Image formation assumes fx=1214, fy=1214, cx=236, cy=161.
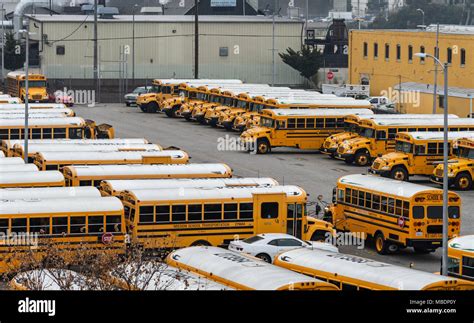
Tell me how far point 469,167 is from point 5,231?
24.0 m

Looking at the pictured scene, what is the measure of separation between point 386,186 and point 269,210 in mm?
4199

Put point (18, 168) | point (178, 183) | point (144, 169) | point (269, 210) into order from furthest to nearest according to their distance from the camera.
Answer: point (18, 168)
point (144, 169)
point (178, 183)
point (269, 210)

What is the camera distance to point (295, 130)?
61062 millimetres

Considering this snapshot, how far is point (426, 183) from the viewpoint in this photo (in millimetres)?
52594

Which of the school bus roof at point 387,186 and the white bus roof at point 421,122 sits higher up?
the white bus roof at point 421,122

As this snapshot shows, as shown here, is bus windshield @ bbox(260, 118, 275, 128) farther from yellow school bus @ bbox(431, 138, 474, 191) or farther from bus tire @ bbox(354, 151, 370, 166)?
yellow school bus @ bbox(431, 138, 474, 191)

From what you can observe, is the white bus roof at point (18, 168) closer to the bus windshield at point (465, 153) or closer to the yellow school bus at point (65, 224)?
the yellow school bus at point (65, 224)

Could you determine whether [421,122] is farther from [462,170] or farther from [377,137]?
[462,170]

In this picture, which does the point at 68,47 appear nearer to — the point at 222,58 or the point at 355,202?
the point at 222,58

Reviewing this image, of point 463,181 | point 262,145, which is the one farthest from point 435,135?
point 262,145

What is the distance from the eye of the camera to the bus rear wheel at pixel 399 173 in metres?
51.3

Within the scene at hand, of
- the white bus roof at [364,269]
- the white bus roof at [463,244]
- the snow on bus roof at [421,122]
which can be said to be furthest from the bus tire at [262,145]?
the white bus roof at [364,269]

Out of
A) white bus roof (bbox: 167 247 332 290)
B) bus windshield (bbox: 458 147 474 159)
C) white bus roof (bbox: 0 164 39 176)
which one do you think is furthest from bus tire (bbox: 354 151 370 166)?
white bus roof (bbox: 167 247 332 290)

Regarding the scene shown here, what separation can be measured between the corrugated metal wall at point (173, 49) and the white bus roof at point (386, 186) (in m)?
61.2
